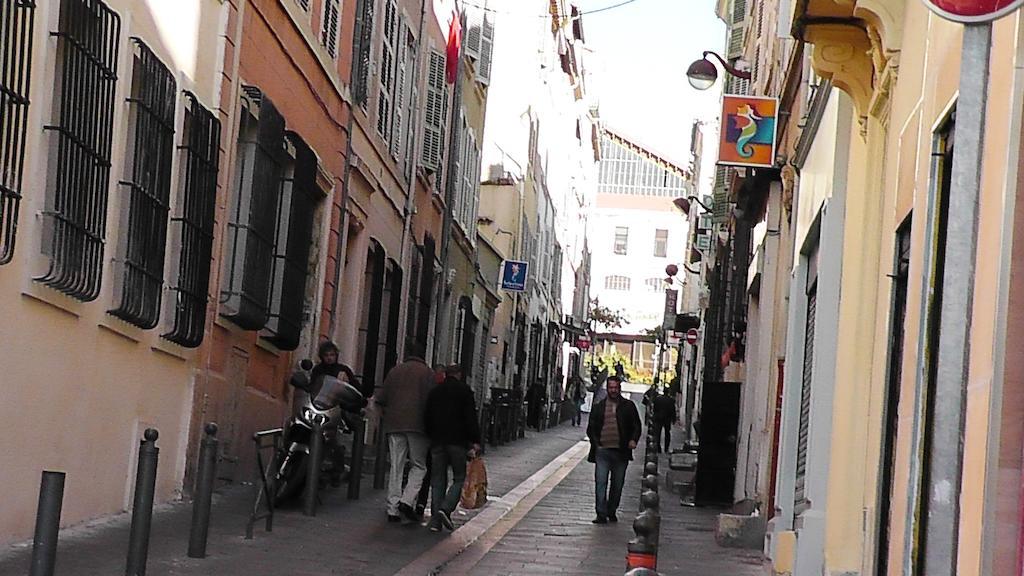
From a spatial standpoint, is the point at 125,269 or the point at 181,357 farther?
the point at 181,357

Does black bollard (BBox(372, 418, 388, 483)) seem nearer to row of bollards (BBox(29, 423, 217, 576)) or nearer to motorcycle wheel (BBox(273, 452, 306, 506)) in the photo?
motorcycle wheel (BBox(273, 452, 306, 506))

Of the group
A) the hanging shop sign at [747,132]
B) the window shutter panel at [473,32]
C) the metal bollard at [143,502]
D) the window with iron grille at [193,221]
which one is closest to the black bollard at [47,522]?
the metal bollard at [143,502]

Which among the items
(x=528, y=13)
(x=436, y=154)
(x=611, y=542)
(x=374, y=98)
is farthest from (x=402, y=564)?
(x=528, y=13)

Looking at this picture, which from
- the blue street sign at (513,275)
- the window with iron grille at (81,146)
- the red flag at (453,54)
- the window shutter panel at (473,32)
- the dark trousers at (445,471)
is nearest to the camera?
the window with iron grille at (81,146)

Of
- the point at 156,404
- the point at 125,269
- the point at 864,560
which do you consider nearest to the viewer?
the point at 864,560

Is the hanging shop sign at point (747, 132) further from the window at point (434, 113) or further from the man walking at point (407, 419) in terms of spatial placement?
the window at point (434, 113)

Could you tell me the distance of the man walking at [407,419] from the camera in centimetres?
1620

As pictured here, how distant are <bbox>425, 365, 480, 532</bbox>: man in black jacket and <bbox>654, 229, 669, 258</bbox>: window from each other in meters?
90.5

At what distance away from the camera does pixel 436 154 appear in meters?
28.5

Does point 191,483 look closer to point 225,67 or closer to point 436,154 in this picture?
point 225,67

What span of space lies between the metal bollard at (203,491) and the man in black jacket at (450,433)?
4882 millimetres

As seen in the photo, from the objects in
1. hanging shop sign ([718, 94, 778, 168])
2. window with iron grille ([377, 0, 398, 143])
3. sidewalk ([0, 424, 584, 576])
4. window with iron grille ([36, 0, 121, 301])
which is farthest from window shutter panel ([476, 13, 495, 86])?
window with iron grille ([36, 0, 121, 301])

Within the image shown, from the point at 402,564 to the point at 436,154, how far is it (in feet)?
53.4

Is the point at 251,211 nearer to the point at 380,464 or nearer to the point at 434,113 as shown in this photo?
the point at 380,464
